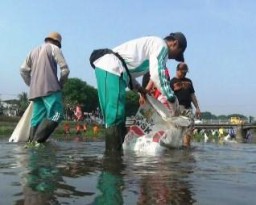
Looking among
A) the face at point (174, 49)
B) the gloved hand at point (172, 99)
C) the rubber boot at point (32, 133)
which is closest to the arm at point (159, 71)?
the gloved hand at point (172, 99)

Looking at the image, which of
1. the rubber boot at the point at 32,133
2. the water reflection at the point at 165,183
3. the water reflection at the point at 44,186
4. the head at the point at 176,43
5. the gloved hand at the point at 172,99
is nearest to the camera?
the water reflection at the point at 44,186

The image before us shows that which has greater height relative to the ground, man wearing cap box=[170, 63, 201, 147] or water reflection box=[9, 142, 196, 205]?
man wearing cap box=[170, 63, 201, 147]

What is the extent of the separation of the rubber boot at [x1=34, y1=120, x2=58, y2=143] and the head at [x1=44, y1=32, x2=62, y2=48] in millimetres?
1107

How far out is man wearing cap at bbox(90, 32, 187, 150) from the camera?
5137 mm

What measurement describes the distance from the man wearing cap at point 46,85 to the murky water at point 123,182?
2.19m

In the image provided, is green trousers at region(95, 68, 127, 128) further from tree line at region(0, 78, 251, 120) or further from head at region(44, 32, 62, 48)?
tree line at region(0, 78, 251, 120)

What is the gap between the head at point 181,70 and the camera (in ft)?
26.8

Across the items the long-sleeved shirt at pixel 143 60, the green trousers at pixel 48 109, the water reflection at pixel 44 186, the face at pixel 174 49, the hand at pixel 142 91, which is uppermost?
the face at pixel 174 49

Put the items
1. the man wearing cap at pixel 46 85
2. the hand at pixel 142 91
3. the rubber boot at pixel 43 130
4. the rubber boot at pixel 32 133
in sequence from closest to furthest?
the hand at pixel 142 91 < the rubber boot at pixel 43 130 < the man wearing cap at pixel 46 85 < the rubber boot at pixel 32 133

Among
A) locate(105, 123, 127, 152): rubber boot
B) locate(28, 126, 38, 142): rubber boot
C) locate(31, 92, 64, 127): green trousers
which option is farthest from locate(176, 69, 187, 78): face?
locate(105, 123, 127, 152): rubber boot

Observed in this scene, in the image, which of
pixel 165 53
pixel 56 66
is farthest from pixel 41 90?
pixel 165 53

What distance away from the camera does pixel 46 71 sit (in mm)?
6352

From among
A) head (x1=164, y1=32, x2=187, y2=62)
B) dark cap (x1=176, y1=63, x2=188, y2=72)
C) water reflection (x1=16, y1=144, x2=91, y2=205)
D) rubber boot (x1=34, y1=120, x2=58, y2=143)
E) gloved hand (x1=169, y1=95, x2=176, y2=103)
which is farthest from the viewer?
dark cap (x1=176, y1=63, x2=188, y2=72)

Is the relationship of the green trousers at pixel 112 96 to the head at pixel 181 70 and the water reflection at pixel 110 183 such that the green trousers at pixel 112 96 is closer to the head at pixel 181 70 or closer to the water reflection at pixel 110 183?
the water reflection at pixel 110 183
